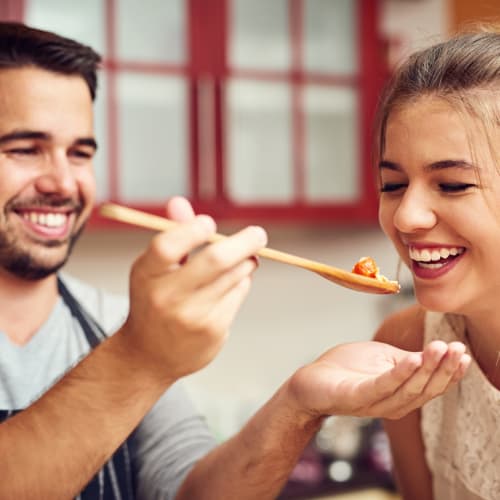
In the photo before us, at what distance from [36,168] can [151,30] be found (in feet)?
3.51

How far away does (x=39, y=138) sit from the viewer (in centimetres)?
151

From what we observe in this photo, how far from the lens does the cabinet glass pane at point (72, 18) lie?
2309mm

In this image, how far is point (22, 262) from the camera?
1.49m

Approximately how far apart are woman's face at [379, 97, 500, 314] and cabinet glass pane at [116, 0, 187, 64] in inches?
54.9

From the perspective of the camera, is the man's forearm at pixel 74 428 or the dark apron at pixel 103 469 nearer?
the man's forearm at pixel 74 428

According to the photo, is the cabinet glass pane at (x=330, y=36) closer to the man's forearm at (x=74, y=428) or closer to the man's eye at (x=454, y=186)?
the man's eye at (x=454, y=186)

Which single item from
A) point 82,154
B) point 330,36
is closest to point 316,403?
point 82,154

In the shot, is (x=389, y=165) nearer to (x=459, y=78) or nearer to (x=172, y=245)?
(x=459, y=78)

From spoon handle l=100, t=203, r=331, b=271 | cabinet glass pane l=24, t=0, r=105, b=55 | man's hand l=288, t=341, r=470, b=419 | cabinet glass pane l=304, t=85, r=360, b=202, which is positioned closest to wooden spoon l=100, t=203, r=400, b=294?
spoon handle l=100, t=203, r=331, b=271

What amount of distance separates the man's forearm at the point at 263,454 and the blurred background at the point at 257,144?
987mm

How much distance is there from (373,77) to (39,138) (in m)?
1.57

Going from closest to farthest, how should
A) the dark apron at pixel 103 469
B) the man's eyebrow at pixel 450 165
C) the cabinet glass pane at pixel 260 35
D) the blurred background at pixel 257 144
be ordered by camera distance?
the man's eyebrow at pixel 450 165, the dark apron at pixel 103 469, the blurred background at pixel 257 144, the cabinet glass pane at pixel 260 35

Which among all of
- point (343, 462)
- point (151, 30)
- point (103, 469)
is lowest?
point (343, 462)

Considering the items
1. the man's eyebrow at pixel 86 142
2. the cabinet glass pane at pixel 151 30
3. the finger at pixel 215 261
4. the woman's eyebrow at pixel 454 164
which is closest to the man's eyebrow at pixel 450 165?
the woman's eyebrow at pixel 454 164
